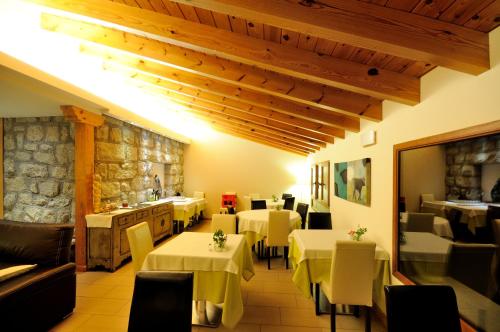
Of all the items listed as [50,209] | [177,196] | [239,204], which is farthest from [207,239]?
[239,204]

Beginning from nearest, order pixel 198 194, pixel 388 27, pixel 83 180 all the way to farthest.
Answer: pixel 388 27 < pixel 83 180 < pixel 198 194

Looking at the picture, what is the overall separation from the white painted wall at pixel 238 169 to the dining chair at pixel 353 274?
224 inches

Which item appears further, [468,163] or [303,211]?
[303,211]

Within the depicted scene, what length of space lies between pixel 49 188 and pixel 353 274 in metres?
4.39

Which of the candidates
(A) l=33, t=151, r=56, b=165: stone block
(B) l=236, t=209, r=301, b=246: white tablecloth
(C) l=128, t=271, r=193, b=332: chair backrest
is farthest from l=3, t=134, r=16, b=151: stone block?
(C) l=128, t=271, r=193, b=332: chair backrest

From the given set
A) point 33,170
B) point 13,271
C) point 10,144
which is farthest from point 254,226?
point 10,144

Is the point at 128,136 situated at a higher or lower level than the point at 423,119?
higher

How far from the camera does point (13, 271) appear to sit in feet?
7.29

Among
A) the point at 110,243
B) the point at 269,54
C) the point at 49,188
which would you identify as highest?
the point at 269,54

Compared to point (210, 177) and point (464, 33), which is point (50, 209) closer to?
point (210, 177)

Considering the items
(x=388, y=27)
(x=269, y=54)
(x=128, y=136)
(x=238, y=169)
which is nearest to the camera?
(x=388, y=27)

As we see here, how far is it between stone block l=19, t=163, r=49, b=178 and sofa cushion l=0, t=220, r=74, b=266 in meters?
1.53

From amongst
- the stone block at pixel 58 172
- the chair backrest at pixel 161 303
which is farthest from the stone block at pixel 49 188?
the chair backrest at pixel 161 303

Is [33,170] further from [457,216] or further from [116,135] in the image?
[457,216]
